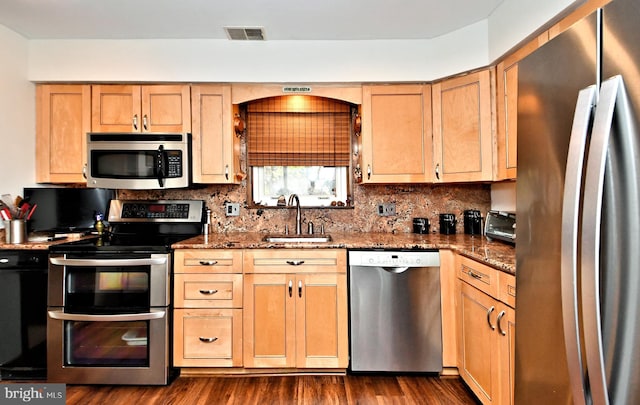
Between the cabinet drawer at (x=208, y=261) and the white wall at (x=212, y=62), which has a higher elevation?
the white wall at (x=212, y=62)

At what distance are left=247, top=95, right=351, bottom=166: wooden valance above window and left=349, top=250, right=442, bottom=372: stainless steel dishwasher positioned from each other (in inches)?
42.2

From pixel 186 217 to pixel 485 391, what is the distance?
240cm

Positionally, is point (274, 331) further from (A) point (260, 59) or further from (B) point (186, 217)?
(A) point (260, 59)

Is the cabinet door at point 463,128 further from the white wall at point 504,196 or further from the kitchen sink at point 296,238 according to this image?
the kitchen sink at point 296,238

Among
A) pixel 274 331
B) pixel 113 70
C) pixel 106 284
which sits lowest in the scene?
pixel 274 331

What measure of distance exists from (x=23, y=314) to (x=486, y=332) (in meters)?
2.84

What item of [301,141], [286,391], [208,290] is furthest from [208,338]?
[301,141]

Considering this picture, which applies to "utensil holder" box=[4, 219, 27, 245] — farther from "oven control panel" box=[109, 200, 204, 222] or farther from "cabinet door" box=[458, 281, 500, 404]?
"cabinet door" box=[458, 281, 500, 404]

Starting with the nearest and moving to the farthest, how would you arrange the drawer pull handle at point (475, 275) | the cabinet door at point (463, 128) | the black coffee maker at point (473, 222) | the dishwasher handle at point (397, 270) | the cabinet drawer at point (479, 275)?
the cabinet drawer at point (479, 275)
the drawer pull handle at point (475, 275)
the dishwasher handle at point (397, 270)
the cabinet door at point (463, 128)
the black coffee maker at point (473, 222)

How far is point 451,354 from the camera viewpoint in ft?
7.43

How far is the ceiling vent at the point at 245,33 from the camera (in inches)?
95.9

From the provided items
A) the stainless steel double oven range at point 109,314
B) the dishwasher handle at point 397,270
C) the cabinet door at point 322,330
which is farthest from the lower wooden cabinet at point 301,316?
the stainless steel double oven range at point 109,314

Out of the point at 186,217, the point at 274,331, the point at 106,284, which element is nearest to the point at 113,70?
the point at 186,217

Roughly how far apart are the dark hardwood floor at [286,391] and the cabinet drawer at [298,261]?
2.37 feet
